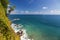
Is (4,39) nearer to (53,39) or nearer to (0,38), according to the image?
(0,38)

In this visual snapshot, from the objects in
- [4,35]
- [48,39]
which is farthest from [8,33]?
[48,39]

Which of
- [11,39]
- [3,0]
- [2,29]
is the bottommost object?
[11,39]

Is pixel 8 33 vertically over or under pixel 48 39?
over

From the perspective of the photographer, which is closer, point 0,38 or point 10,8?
point 0,38

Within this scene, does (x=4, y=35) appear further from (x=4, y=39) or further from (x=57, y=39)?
(x=57, y=39)

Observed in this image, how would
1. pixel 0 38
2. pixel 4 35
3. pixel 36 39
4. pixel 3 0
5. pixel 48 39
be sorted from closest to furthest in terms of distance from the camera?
pixel 0 38 → pixel 4 35 → pixel 3 0 → pixel 36 39 → pixel 48 39

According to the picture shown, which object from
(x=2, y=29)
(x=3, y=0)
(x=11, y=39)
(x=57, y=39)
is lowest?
(x=57, y=39)

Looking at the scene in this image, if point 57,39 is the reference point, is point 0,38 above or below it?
above

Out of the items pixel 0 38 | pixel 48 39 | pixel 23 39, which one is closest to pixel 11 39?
pixel 0 38

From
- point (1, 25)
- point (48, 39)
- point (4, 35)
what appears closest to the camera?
point (4, 35)
